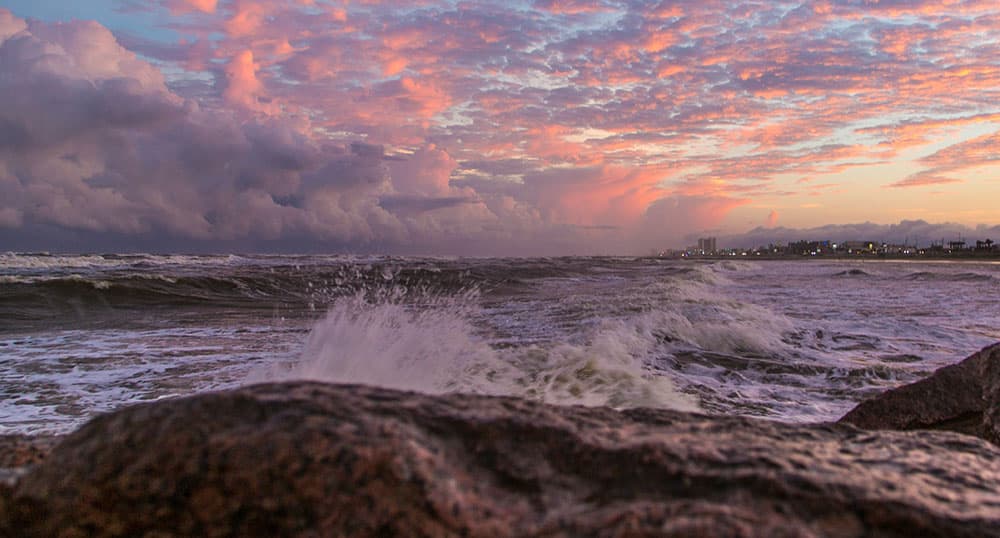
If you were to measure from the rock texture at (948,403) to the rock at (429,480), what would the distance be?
7.46 ft

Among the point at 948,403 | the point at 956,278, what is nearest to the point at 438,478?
the point at 948,403

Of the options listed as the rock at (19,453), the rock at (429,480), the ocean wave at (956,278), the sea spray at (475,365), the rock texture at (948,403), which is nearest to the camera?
the rock at (429,480)

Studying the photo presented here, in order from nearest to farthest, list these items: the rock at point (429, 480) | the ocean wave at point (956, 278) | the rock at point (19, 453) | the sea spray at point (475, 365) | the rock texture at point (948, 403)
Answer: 1. the rock at point (429, 480)
2. the rock at point (19, 453)
3. the rock texture at point (948, 403)
4. the sea spray at point (475, 365)
5. the ocean wave at point (956, 278)

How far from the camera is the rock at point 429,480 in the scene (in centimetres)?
116

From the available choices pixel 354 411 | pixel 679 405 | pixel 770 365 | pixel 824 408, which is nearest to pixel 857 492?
A: pixel 354 411

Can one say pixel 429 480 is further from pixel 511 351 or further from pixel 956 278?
pixel 956 278

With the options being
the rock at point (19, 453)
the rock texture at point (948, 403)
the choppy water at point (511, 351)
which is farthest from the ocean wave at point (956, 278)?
the rock at point (19, 453)

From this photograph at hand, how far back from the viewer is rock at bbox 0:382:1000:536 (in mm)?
1162

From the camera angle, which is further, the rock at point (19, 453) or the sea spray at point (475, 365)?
the sea spray at point (475, 365)

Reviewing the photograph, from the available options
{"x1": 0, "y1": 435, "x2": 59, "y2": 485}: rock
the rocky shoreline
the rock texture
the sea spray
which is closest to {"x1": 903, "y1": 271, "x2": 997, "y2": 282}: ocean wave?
the sea spray

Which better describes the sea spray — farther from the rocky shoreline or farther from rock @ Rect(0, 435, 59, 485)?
the rocky shoreline

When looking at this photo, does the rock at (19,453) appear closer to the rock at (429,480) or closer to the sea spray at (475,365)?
the rock at (429,480)

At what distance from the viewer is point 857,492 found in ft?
4.33

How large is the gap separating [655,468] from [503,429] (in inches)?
14.6
